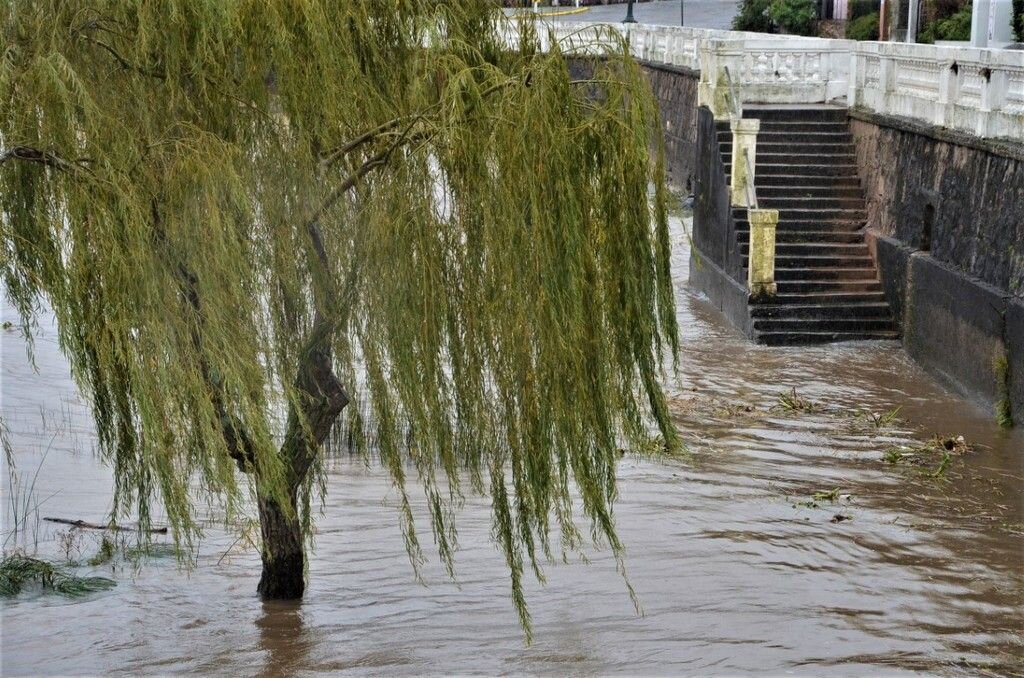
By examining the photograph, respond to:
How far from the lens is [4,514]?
39.8 ft

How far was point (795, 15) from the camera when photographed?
41.5 metres

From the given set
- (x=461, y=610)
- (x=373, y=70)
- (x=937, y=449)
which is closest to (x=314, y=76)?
(x=373, y=70)

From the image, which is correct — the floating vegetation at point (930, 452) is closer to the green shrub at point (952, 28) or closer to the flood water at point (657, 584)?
the flood water at point (657, 584)

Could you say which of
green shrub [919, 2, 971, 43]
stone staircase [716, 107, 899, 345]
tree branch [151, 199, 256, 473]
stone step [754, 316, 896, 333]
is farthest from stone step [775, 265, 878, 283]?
tree branch [151, 199, 256, 473]

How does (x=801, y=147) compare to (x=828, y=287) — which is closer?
(x=828, y=287)

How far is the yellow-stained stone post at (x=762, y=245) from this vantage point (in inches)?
779

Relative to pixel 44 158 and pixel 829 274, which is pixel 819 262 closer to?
pixel 829 274

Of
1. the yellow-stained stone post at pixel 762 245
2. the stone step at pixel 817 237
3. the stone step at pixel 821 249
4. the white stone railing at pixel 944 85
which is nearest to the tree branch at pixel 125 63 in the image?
the white stone railing at pixel 944 85

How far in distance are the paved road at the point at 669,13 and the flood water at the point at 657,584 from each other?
36473mm

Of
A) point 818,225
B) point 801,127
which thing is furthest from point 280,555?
point 801,127

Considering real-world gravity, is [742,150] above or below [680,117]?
below

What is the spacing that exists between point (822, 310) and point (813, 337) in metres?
0.47

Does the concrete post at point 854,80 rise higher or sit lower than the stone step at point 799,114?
higher

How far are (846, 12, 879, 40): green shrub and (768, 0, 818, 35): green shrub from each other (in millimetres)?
3414
